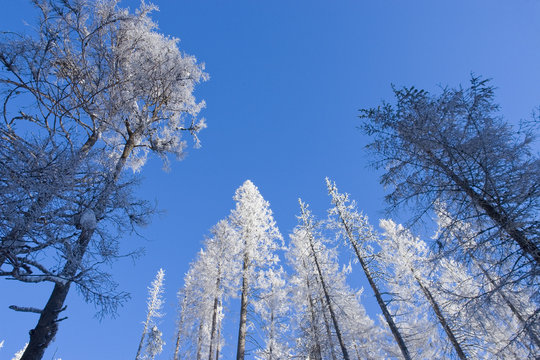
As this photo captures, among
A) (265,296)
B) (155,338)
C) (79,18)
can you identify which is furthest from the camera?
(155,338)

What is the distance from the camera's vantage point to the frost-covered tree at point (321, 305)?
1229 centimetres

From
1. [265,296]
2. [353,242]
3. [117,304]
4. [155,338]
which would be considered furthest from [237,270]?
[155,338]

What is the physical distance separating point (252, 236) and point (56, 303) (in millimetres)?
10101

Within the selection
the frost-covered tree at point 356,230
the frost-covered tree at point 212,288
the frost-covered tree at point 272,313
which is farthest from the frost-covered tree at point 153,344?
the frost-covered tree at point 356,230

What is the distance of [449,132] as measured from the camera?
5.54 m

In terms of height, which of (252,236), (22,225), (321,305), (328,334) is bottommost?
(22,225)

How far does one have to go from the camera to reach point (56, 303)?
13.0ft

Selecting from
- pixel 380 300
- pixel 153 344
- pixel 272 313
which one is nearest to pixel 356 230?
pixel 380 300

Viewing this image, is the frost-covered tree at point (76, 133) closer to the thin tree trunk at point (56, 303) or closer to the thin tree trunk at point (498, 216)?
the thin tree trunk at point (56, 303)

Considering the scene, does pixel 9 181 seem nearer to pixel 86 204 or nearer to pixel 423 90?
pixel 86 204

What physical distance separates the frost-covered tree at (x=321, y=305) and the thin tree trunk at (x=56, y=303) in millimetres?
11199

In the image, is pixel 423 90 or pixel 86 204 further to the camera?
pixel 423 90

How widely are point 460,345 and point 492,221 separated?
8992 millimetres

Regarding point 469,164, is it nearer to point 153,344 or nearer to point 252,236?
point 252,236
